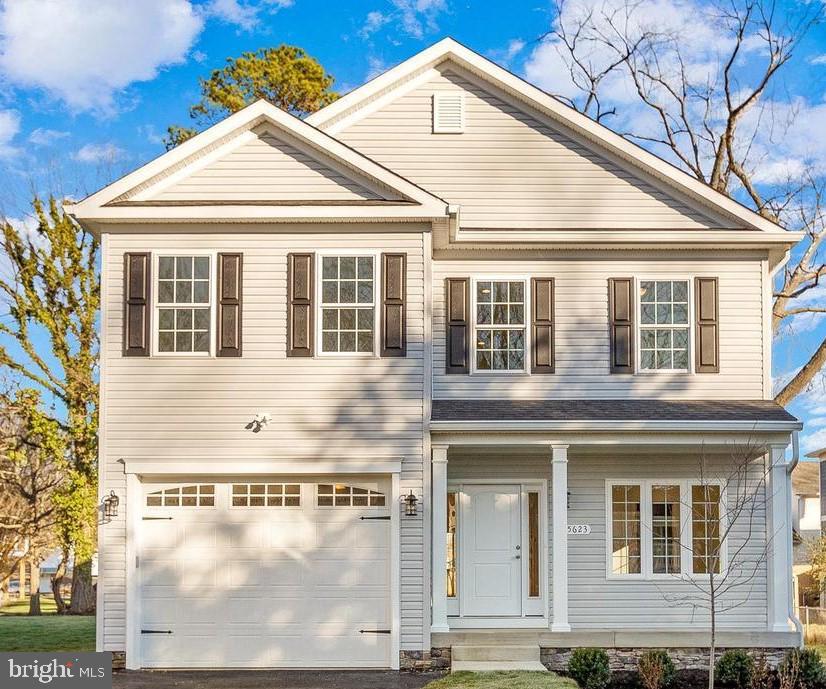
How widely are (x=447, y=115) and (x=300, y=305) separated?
4186mm

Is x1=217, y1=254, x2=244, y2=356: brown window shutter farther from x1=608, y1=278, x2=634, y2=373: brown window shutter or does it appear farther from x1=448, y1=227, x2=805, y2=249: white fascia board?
x1=608, y1=278, x2=634, y2=373: brown window shutter

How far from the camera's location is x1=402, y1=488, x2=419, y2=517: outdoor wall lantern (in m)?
13.0

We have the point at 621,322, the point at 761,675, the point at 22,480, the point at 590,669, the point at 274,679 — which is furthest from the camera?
the point at 22,480

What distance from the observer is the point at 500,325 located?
48.5 ft

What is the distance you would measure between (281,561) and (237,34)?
16229 mm

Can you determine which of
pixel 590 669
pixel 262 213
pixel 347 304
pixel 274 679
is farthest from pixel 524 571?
pixel 262 213

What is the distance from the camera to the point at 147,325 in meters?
13.3

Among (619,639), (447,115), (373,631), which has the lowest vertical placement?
(619,639)

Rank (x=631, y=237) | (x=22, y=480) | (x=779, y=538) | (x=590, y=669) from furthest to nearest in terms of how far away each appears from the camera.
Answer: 1. (x=22, y=480)
2. (x=631, y=237)
3. (x=779, y=538)
4. (x=590, y=669)

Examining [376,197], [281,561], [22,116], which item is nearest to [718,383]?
[376,197]

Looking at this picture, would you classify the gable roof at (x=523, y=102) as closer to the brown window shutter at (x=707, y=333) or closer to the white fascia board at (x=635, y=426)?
the brown window shutter at (x=707, y=333)

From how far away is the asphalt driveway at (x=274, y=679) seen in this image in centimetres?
1198

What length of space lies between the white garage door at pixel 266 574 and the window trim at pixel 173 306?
163 centimetres

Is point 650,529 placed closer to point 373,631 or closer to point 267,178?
point 373,631
